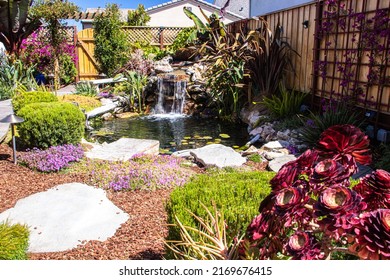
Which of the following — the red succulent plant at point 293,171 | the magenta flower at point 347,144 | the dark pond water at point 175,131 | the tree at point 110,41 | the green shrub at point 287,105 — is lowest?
the dark pond water at point 175,131

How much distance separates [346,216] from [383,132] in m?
4.82

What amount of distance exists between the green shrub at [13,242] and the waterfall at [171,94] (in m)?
8.56

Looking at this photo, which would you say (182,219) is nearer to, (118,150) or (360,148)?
(360,148)

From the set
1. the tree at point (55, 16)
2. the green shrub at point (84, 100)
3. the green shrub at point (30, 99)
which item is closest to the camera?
the green shrub at point (30, 99)

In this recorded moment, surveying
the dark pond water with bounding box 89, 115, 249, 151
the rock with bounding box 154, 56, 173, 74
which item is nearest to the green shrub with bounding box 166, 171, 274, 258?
the dark pond water with bounding box 89, 115, 249, 151

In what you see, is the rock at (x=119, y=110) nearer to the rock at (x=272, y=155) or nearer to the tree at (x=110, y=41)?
the tree at (x=110, y=41)

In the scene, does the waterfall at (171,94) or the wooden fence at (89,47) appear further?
the wooden fence at (89,47)

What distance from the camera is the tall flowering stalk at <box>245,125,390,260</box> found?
1.09m

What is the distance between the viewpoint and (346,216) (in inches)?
42.8

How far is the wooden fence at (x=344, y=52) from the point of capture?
5.45 m

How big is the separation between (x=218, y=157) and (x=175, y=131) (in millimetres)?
3132

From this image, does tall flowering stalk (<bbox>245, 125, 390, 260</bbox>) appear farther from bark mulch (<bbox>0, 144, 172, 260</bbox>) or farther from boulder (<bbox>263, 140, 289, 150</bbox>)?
boulder (<bbox>263, 140, 289, 150</bbox>)

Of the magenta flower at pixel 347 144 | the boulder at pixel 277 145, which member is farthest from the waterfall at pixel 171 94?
the magenta flower at pixel 347 144

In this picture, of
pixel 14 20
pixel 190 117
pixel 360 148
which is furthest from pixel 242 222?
pixel 14 20
